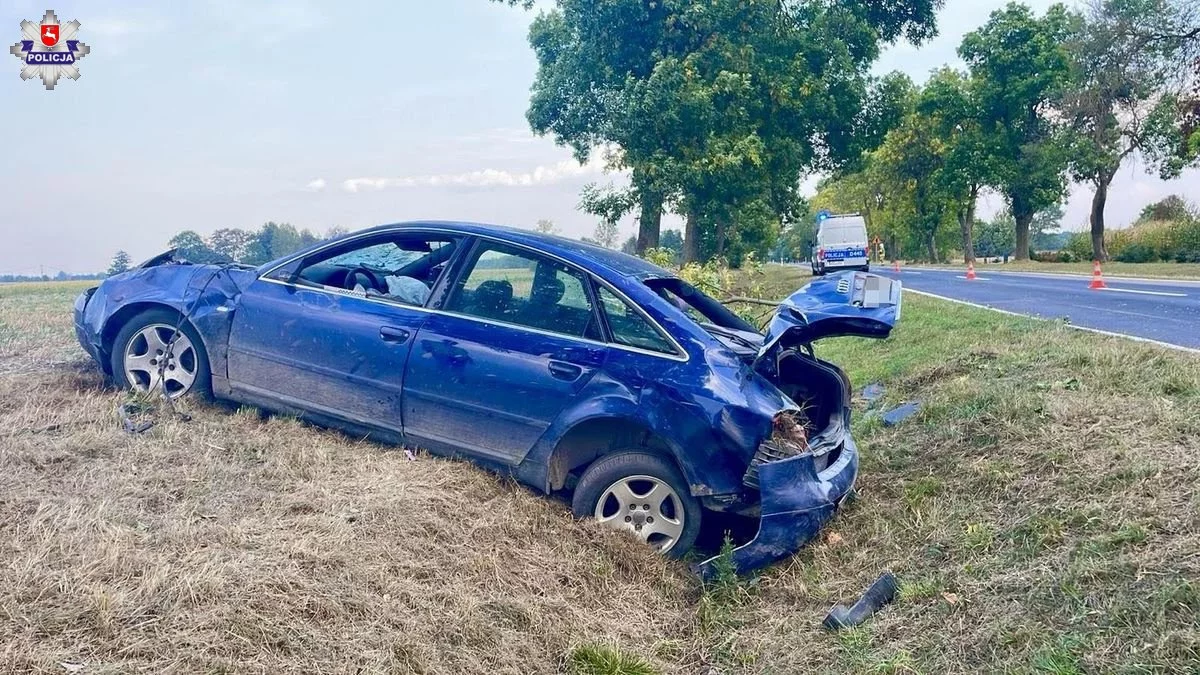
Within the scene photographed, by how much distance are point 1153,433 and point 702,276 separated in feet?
27.9

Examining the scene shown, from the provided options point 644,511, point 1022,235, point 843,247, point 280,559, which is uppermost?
point 1022,235

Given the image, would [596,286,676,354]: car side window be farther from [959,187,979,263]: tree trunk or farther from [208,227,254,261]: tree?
[959,187,979,263]: tree trunk

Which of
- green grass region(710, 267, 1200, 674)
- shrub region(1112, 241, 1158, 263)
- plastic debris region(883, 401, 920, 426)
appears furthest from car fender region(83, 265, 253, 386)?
shrub region(1112, 241, 1158, 263)

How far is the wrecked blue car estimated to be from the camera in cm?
399

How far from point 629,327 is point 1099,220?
36.0 m

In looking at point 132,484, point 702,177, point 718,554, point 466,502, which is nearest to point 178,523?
point 132,484

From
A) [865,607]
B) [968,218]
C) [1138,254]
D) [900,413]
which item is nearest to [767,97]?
[900,413]

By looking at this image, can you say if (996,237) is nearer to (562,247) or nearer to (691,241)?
(691,241)

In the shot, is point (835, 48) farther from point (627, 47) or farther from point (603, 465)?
point (603, 465)

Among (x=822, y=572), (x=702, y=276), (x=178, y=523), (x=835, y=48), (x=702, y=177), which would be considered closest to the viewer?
(x=178, y=523)

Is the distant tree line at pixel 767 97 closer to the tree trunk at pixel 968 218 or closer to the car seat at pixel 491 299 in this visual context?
the tree trunk at pixel 968 218

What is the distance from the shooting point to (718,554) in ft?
13.7

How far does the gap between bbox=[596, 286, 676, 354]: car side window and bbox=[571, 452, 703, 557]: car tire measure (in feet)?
1.81

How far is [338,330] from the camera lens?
14.9 feet
